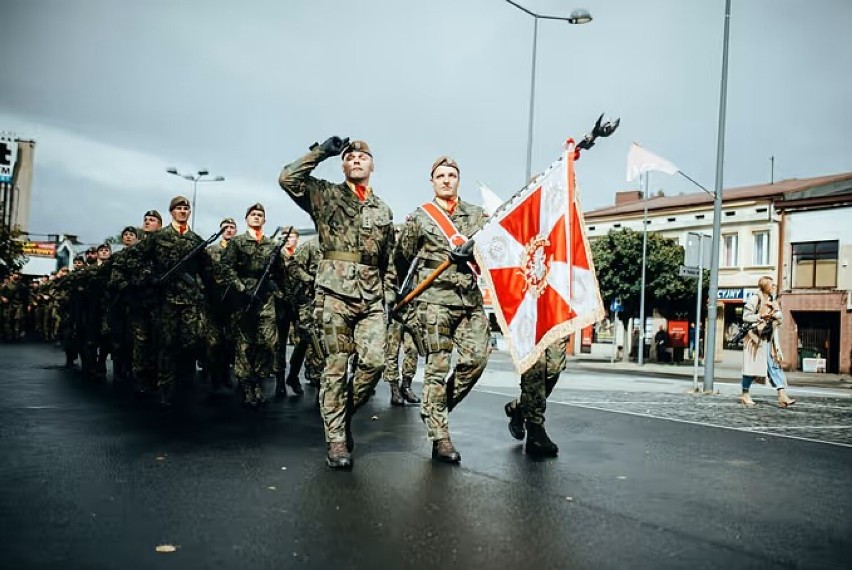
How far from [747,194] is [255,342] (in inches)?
1466

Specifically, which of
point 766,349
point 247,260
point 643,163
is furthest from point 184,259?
point 643,163

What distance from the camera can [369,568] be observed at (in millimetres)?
3402

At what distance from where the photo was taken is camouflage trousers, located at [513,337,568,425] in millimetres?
6578

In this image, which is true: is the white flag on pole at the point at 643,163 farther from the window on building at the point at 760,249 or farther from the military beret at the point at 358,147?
the window on building at the point at 760,249

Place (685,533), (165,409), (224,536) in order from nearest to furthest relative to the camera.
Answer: (224,536) < (685,533) < (165,409)

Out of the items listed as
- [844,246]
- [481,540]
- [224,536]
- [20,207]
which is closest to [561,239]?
[481,540]

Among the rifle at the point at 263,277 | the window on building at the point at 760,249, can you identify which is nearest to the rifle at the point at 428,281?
the rifle at the point at 263,277

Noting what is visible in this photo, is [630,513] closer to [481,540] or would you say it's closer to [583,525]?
[583,525]

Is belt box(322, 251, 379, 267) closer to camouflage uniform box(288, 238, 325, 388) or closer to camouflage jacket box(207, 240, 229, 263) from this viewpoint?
camouflage uniform box(288, 238, 325, 388)

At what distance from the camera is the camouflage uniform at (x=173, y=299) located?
9586mm

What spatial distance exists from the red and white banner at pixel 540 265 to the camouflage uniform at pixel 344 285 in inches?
35.4

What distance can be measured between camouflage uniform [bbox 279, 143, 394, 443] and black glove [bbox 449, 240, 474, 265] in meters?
0.56

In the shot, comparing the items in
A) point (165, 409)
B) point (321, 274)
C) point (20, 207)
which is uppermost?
point (20, 207)

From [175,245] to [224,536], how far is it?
6.70 metres
